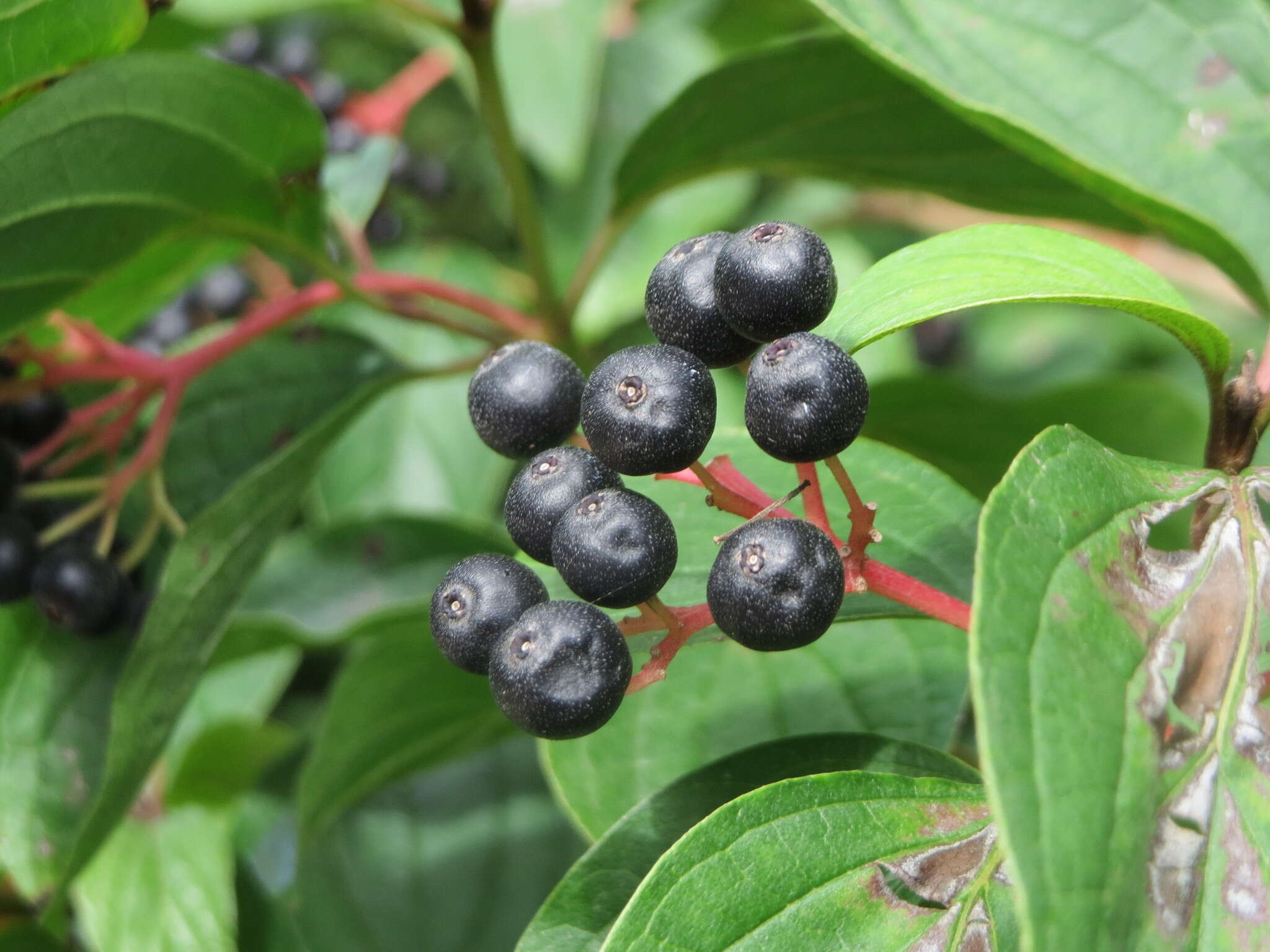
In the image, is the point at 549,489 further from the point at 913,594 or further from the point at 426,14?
the point at 426,14

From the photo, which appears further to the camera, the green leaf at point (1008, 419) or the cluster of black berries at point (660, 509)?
the green leaf at point (1008, 419)

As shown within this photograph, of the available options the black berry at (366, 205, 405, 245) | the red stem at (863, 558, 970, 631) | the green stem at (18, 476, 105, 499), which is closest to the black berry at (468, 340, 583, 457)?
the red stem at (863, 558, 970, 631)

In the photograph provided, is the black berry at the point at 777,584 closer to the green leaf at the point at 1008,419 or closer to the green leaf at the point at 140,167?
the green leaf at the point at 140,167

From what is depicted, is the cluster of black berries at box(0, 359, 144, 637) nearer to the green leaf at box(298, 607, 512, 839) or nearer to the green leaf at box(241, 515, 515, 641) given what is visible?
the green leaf at box(298, 607, 512, 839)

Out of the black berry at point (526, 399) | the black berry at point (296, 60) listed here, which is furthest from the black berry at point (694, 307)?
the black berry at point (296, 60)

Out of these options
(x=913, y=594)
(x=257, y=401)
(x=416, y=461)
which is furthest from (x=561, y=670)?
(x=416, y=461)

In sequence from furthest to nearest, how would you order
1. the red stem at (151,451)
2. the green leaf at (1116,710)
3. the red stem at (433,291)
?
the red stem at (433,291) < the red stem at (151,451) < the green leaf at (1116,710)

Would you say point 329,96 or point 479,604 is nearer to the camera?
point 479,604
